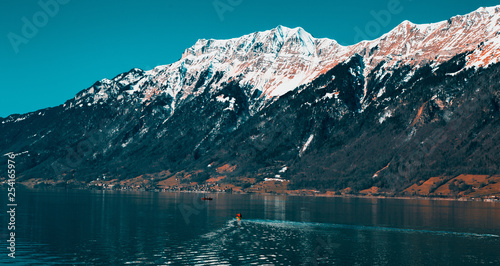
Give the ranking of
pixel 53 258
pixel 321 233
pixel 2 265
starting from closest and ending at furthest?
pixel 2 265, pixel 53 258, pixel 321 233

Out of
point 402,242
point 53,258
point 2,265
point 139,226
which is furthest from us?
point 139,226

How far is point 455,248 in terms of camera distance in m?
146

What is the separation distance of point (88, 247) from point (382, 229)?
105382 mm

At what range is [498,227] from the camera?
198 metres

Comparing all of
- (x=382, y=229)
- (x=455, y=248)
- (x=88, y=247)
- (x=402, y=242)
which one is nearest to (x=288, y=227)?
(x=382, y=229)

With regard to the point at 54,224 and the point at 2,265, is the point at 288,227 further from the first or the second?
the point at 2,265

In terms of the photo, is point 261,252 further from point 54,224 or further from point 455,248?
point 54,224

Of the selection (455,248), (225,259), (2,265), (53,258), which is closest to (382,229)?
(455,248)

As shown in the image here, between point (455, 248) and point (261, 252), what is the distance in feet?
184

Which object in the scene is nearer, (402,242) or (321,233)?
(402,242)

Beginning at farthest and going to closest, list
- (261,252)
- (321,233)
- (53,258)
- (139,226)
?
(139,226) < (321,233) < (261,252) < (53,258)

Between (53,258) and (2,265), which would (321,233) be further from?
(2,265)

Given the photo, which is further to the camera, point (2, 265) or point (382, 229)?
point (382, 229)

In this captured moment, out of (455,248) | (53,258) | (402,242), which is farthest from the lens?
(402,242)
